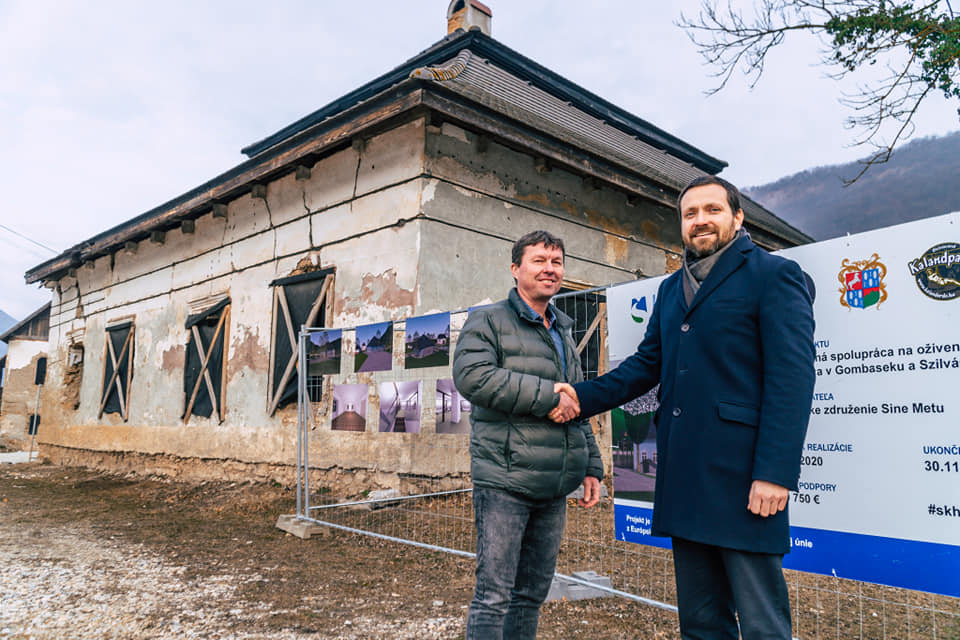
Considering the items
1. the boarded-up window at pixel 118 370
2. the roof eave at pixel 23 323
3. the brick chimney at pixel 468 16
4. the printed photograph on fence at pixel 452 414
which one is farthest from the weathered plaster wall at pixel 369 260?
the roof eave at pixel 23 323

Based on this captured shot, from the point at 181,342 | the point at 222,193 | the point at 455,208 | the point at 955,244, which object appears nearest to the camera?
the point at 955,244

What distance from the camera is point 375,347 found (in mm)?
5215

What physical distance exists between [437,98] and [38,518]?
6.72 metres

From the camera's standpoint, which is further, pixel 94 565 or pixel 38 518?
pixel 38 518

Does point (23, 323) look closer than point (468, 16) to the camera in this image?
No

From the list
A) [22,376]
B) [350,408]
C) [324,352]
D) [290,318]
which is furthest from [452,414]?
[22,376]

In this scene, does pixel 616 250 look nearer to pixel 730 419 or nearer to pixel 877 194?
pixel 730 419

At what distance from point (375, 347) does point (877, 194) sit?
213ft

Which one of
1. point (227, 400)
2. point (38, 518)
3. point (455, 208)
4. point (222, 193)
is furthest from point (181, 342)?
point (455, 208)

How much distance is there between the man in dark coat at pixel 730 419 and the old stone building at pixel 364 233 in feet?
15.3

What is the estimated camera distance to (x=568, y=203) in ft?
26.4

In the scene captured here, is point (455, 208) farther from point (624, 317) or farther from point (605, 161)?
point (624, 317)

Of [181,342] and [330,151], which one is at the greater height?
[330,151]

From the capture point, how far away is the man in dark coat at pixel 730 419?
160cm
